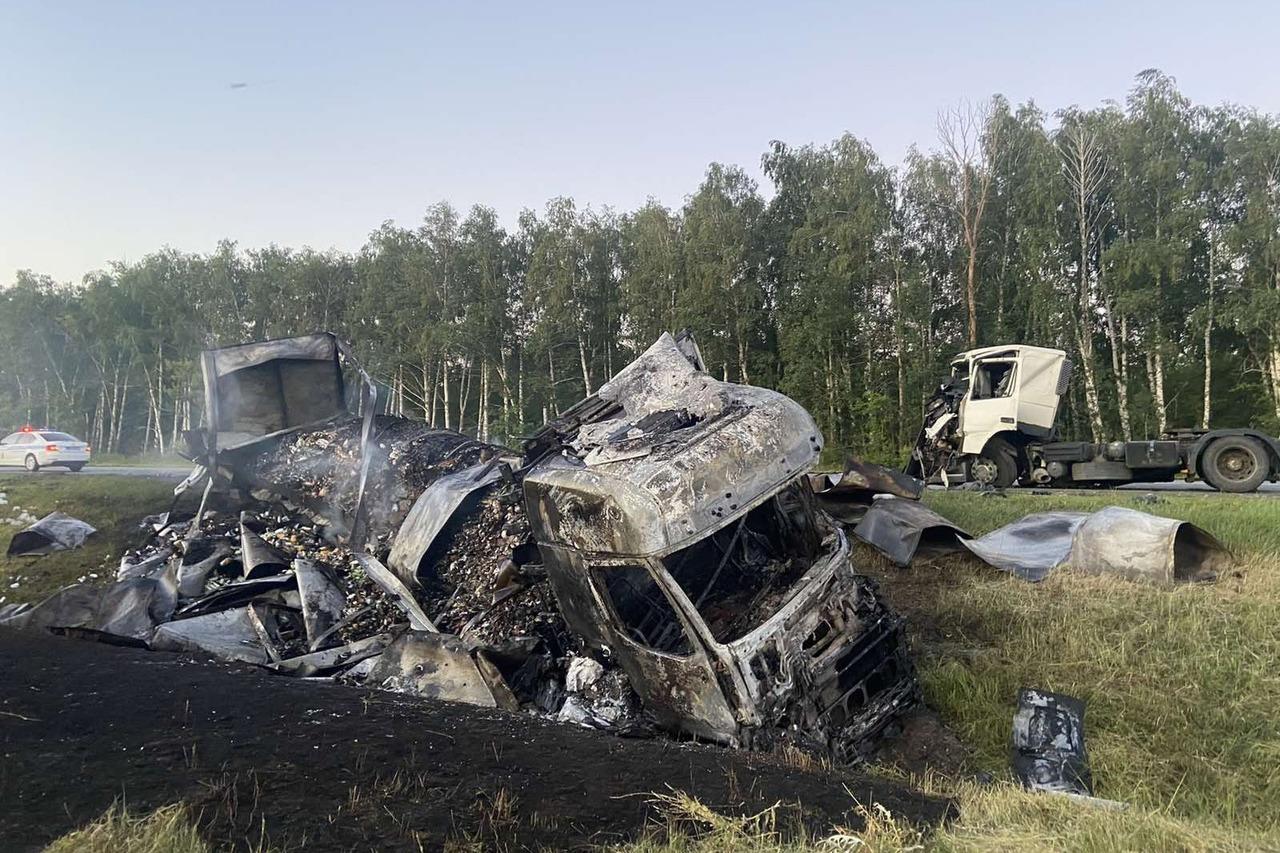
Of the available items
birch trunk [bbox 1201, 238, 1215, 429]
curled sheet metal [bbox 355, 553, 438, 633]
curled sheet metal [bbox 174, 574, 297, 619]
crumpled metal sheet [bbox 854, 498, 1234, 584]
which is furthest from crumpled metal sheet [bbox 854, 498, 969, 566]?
birch trunk [bbox 1201, 238, 1215, 429]

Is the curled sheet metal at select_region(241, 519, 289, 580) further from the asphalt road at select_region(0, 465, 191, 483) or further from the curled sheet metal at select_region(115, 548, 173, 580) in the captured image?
the asphalt road at select_region(0, 465, 191, 483)

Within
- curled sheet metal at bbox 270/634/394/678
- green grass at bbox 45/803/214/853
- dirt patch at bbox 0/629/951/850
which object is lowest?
curled sheet metal at bbox 270/634/394/678

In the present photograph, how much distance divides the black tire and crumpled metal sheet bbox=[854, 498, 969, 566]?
6.00 m

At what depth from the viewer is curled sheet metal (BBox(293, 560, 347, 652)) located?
595 cm

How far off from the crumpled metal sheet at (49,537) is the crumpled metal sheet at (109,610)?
2.84 metres

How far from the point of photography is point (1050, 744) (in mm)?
4148

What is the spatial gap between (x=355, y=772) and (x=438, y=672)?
179cm

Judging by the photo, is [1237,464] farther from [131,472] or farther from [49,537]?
[131,472]

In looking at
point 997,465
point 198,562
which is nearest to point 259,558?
point 198,562

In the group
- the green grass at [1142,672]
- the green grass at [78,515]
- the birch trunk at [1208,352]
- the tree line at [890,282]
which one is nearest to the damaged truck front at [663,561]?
the green grass at [1142,672]

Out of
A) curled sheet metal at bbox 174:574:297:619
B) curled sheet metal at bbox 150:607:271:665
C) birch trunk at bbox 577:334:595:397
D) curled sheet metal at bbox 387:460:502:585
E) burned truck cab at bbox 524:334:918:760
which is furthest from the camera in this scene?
birch trunk at bbox 577:334:595:397

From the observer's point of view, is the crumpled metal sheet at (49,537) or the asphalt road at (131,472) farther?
the asphalt road at (131,472)

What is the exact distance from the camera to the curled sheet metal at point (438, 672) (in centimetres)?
474

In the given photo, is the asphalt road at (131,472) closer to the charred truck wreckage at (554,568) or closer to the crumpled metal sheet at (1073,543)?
the charred truck wreckage at (554,568)
